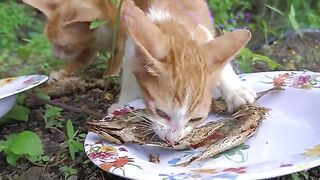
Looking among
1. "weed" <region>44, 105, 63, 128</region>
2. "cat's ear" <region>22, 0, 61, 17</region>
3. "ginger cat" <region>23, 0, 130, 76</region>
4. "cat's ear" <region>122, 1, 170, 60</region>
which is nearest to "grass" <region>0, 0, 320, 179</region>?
"weed" <region>44, 105, 63, 128</region>

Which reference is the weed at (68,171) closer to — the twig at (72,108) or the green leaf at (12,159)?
the green leaf at (12,159)

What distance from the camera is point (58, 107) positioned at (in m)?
1.91

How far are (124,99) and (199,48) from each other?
38 centimetres

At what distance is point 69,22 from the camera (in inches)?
80.7

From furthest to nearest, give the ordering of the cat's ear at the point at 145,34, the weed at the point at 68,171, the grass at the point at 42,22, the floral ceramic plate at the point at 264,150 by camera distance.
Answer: the grass at the point at 42,22 < the weed at the point at 68,171 < the cat's ear at the point at 145,34 < the floral ceramic plate at the point at 264,150

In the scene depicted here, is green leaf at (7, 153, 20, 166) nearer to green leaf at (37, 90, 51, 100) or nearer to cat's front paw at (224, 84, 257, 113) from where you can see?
green leaf at (37, 90, 51, 100)

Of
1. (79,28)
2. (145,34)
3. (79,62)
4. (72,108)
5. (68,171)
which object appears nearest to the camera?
(145,34)

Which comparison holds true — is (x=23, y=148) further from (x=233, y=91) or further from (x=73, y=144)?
(x=233, y=91)

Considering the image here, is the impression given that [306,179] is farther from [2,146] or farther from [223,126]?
[2,146]

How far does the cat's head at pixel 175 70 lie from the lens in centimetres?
151

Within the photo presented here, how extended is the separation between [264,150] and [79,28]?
31.8 inches

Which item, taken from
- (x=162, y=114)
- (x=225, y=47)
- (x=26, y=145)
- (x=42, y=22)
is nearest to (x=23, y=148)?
(x=26, y=145)

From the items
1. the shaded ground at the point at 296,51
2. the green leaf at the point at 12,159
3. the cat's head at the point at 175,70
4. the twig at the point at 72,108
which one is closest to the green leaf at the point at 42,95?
the twig at the point at 72,108

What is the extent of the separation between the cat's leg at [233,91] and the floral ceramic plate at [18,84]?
477 millimetres
